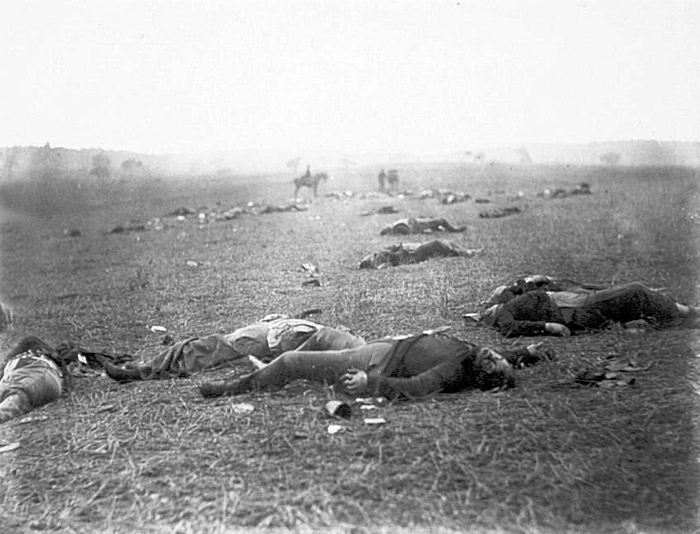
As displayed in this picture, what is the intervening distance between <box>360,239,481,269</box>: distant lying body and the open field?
6 centimetres

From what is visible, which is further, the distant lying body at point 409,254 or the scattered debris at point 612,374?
the distant lying body at point 409,254

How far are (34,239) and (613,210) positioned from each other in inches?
146

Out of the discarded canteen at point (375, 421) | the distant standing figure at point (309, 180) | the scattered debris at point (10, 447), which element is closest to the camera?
the discarded canteen at point (375, 421)

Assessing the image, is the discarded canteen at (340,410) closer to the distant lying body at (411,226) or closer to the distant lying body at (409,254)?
the distant lying body at (409,254)

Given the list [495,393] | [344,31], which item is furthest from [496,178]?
[495,393]

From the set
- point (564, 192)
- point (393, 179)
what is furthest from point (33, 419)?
point (564, 192)

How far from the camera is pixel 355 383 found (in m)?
3.62

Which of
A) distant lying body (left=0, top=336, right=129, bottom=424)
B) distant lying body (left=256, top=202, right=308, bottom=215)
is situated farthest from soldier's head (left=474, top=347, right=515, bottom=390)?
distant lying body (left=0, top=336, right=129, bottom=424)

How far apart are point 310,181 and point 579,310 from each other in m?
1.77

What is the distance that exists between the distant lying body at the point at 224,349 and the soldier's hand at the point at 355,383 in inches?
16.8

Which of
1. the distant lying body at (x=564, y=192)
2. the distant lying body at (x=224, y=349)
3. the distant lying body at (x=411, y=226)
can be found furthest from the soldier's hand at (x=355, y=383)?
the distant lying body at (x=564, y=192)

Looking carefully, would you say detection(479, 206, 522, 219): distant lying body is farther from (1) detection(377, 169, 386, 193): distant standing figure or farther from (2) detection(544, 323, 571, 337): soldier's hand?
(2) detection(544, 323, 571, 337): soldier's hand

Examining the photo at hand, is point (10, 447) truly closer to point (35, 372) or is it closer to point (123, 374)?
point (35, 372)

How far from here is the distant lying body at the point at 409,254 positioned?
4770mm
